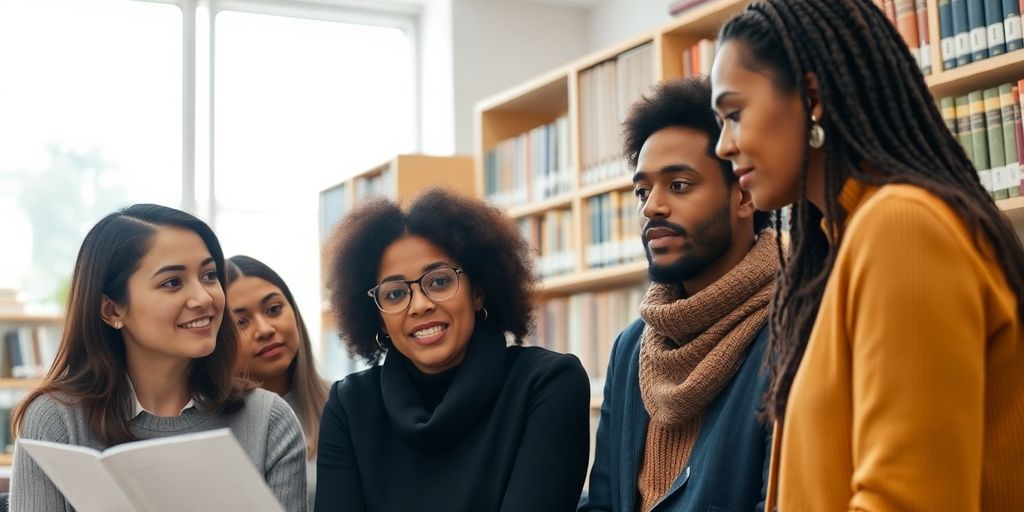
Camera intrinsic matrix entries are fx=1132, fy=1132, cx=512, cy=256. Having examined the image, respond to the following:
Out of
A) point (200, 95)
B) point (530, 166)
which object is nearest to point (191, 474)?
point (530, 166)

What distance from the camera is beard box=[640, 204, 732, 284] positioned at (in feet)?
6.28

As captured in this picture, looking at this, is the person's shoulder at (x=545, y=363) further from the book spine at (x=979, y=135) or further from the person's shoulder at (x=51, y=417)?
the book spine at (x=979, y=135)

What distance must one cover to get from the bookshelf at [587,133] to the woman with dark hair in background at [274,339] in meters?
1.02

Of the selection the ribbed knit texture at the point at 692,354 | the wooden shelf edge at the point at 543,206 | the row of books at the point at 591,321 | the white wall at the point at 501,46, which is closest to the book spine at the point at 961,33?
the ribbed knit texture at the point at 692,354

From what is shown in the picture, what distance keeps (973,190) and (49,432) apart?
5.71ft

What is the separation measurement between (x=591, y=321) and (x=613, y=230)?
0.43m

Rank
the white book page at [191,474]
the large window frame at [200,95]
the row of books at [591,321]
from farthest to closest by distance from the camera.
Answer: the large window frame at [200,95] < the row of books at [591,321] < the white book page at [191,474]

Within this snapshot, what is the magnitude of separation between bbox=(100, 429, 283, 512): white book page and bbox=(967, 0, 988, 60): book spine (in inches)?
76.1

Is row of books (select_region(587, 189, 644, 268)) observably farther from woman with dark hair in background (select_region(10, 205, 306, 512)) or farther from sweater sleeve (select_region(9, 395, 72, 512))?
sweater sleeve (select_region(9, 395, 72, 512))

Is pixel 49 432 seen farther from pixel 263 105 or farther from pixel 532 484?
pixel 263 105

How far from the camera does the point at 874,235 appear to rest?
1.06 m

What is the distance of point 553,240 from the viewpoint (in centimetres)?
416

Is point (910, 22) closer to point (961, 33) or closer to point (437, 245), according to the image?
point (961, 33)

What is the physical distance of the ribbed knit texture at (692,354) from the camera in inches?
70.2
